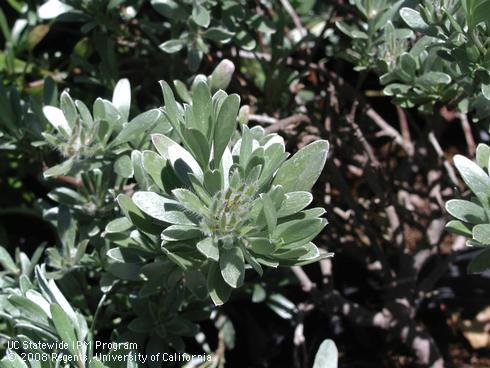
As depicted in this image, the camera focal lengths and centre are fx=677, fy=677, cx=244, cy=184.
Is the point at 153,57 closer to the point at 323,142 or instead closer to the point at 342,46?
the point at 342,46

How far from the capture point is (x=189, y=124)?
1.12 metres

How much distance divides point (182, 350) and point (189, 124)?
603 mm

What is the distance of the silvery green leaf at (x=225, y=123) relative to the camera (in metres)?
1.09

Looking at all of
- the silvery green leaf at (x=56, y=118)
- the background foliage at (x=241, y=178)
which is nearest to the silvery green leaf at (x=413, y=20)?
the background foliage at (x=241, y=178)

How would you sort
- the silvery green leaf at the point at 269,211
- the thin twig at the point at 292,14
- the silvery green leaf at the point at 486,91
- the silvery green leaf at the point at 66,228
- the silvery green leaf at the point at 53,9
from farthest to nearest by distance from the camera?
the thin twig at the point at 292,14
the silvery green leaf at the point at 53,9
the silvery green leaf at the point at 66,228
the silvery green leaf at the point at 486,91
the silvery green leaf at the point at 269,211

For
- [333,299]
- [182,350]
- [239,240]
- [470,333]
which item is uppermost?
[239,240]

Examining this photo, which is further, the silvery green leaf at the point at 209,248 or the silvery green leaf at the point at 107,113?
the silvery green leaf at the point at 107,113

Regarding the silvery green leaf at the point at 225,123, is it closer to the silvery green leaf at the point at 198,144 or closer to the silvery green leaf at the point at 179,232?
the silvery green leaf at the point at 198,144

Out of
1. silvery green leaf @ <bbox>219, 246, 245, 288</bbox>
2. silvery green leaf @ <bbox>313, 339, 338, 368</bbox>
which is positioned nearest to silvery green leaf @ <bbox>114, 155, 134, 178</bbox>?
silvery green leaf @ <bbox>219, 246, 245, 288</bbox>

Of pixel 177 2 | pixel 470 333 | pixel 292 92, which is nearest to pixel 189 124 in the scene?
pixel 177 2

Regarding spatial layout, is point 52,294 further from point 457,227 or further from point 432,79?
point 432,79

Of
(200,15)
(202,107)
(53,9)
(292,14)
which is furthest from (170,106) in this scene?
(292,14)

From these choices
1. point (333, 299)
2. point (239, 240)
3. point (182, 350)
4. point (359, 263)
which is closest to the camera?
point (239, 240)

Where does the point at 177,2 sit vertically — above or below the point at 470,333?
above
